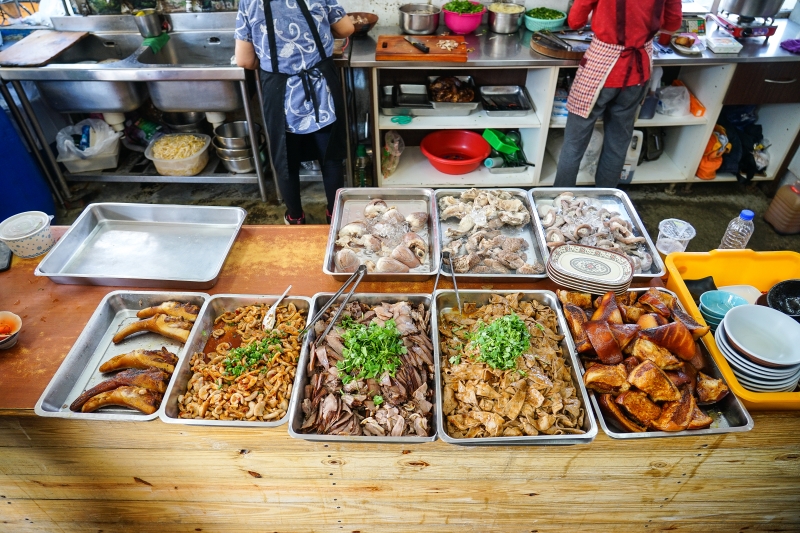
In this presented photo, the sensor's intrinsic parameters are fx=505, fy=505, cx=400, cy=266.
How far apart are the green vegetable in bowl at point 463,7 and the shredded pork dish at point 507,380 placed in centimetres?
333

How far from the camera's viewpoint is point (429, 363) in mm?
→ 1919

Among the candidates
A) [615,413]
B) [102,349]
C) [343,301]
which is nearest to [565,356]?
[615,413]

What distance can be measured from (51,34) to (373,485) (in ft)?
16.0

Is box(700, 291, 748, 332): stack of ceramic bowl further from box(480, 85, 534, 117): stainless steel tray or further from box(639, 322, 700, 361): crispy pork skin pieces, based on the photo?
box(480, 85, 534, 117): stainless steel tray

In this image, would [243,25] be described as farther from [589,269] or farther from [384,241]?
[589,269]

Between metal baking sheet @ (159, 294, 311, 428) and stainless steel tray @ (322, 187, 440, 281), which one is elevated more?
stainless steel tray @ (322, 187, 440, 281)

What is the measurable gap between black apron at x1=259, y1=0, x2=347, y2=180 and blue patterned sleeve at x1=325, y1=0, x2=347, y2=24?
0.17 metres

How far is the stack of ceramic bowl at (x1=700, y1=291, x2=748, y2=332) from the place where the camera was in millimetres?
2014

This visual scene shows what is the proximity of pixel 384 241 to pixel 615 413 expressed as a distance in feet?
4.15

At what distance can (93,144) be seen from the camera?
462 centimetres

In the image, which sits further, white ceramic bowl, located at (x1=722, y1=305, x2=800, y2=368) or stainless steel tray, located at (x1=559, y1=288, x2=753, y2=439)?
white ceramic bowl, located at (x1=722, y1=305, x2=800, y2=368)

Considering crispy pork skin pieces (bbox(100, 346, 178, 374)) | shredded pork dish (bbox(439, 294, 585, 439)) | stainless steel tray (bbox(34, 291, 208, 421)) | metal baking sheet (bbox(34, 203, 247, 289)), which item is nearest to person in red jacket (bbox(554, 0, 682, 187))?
shredded pork dish (bbox(439, 294, 585, 439))

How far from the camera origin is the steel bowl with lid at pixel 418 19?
4.34 m

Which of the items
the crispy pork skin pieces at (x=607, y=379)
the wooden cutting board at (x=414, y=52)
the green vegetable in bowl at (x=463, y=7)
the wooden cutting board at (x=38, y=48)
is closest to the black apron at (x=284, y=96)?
the wooden cutting board at (x=414, y=52)
